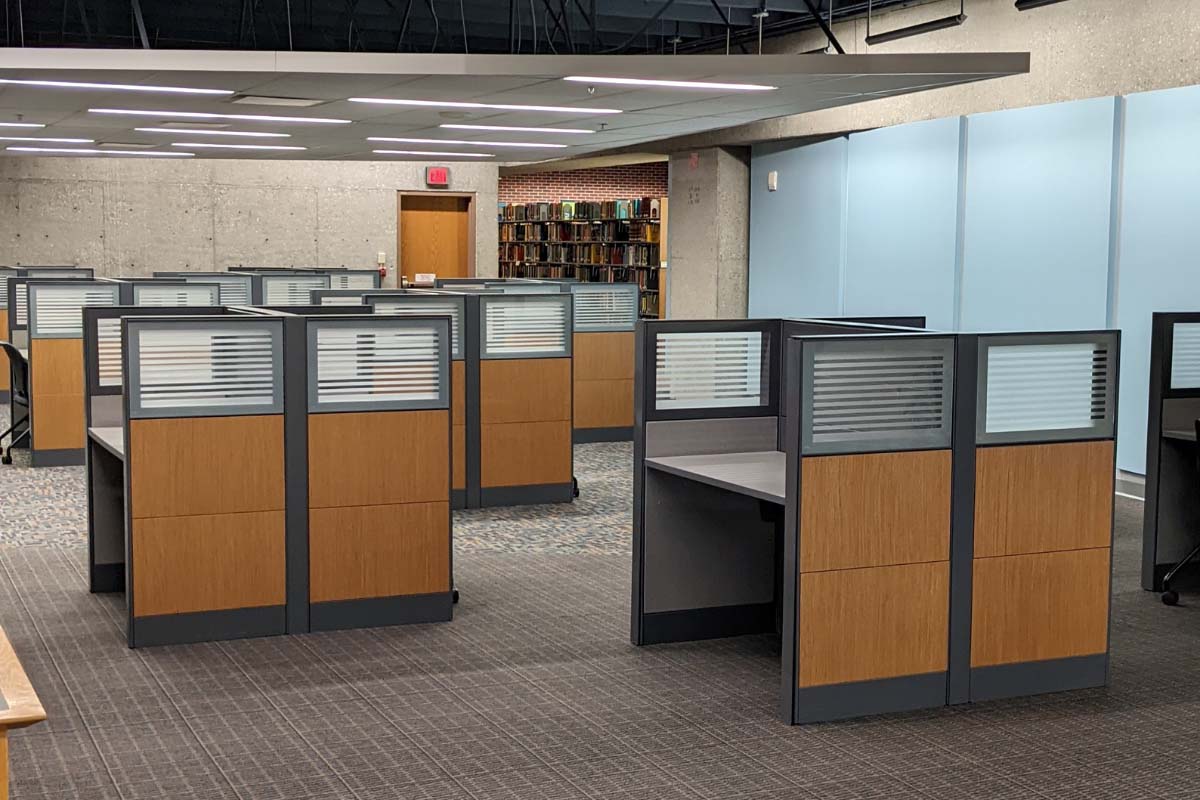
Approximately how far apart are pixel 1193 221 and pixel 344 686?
6580mm

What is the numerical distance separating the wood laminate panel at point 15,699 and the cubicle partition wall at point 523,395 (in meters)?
6.15

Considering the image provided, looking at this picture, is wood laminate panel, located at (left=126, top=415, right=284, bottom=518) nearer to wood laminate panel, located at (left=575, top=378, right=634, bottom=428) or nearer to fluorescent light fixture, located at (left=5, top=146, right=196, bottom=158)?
wood laminate panel, located at (left=575, top=378, right=634, bottom=428)

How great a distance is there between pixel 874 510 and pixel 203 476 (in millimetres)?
2560

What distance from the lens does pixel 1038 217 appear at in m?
10.4

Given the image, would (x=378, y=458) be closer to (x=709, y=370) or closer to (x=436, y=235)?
(x=709, y=370)

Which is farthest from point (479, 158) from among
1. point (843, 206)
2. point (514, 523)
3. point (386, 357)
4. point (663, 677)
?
point (663, 677)

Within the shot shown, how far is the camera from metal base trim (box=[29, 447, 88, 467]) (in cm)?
973

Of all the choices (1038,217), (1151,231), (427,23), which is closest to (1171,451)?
(1151,231)

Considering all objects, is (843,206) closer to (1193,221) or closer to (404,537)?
(1193,221)

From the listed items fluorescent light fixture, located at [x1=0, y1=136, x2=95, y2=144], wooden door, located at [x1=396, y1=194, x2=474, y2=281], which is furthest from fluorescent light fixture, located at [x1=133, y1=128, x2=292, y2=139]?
wooden door, located at [x1=396, y1=194, x2=474, y2=281]

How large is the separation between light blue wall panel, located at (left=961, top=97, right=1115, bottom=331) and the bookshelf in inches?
350

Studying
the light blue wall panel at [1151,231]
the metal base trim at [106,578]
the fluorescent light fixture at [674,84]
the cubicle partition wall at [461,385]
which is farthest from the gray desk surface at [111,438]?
the light blue wall panel at [1151,231]

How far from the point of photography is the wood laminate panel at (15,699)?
1931 millimetres

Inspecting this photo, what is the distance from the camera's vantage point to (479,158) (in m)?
15.5
